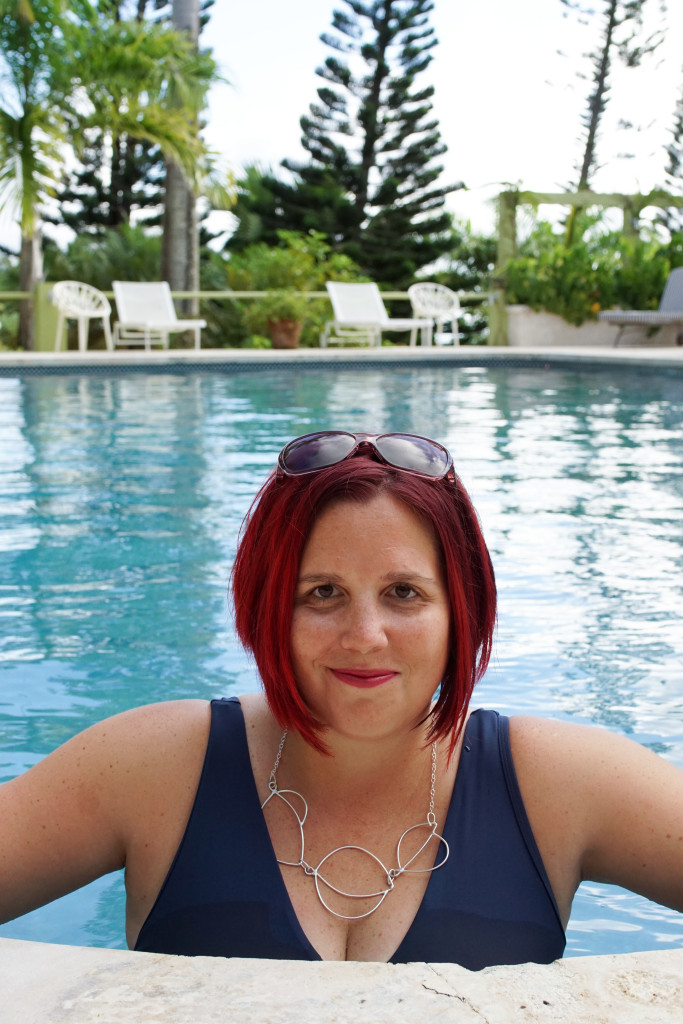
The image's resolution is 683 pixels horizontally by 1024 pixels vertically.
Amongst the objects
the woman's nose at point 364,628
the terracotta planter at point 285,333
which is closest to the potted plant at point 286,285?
the terracotta planter at point 285,333

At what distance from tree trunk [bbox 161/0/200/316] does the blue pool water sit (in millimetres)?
6503

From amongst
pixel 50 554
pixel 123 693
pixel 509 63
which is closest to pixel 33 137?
pixel 50 554

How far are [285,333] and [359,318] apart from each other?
40.4 inches

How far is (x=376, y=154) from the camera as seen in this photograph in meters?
21.6

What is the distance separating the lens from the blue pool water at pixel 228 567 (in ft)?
9.07

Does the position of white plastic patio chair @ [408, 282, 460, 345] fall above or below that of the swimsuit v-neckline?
above

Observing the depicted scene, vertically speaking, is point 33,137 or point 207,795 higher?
point 33,137

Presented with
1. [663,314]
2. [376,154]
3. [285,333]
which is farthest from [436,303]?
[376,154]

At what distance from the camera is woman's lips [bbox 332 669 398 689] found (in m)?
1.15

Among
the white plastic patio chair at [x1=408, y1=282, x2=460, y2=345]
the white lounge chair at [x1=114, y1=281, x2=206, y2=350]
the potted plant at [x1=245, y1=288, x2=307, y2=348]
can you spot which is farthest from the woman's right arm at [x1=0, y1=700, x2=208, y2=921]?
the white plastic patio chair at [x1=408, y1=282, x2=460, y2=345]

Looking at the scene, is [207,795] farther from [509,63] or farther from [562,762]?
[509,63]

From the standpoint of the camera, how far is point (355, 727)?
1.17 meters

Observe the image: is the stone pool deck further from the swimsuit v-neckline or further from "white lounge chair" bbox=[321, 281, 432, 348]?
"white lounge chair" bbox=[321, 281, 432, 348]

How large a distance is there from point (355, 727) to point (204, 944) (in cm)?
30
